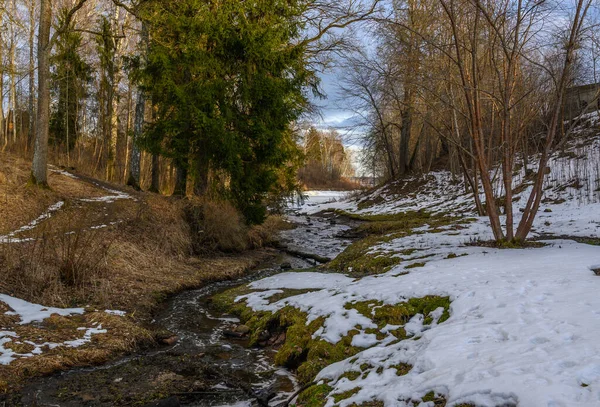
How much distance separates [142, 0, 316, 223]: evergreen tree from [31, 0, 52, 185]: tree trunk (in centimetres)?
266

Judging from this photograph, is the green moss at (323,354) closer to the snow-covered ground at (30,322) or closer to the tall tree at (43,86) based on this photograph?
the snow-covered ground at (30,322)

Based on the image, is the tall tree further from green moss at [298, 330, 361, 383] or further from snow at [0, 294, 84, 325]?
green moss at [298, 330, 361, 383]

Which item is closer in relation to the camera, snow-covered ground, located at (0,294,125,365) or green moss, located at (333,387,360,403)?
green moss, located at (333,387,360,403)

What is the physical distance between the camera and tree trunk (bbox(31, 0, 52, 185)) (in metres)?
11.3

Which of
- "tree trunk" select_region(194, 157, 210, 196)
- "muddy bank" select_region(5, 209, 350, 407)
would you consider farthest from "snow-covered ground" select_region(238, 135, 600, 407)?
"tree trunk" select_region(194, 157, 210, 196)

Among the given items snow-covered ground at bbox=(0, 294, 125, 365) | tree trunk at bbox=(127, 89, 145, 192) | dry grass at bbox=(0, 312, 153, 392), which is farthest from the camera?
tree trunk at bbox=(127, 89, 145, 192)

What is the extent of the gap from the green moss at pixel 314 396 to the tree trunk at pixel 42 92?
1078 centimetres

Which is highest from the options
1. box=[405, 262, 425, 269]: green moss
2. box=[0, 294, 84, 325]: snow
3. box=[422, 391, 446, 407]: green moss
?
box=[405, 262, 425, 269]: green moss

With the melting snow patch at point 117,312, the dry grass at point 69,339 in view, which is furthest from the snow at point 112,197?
the dry grass at point 69,339

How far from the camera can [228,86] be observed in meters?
12.3

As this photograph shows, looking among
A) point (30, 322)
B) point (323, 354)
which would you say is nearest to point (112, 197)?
point (30, 322)

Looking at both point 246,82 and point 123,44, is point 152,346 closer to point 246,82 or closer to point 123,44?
point 246,82

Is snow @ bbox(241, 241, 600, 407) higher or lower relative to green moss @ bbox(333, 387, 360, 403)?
higher

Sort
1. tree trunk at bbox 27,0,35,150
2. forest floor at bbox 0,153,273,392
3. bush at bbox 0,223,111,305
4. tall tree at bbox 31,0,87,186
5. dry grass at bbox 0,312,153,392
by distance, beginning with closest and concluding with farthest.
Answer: dry grass at bbox 0,312,153,392 < forest floor at bbox 0,153,273,392 < bush at bbox 0,223,111,305 < tall tree at bbox 31,0,87,186 < tree trunk at bbox 27,0,35,150
